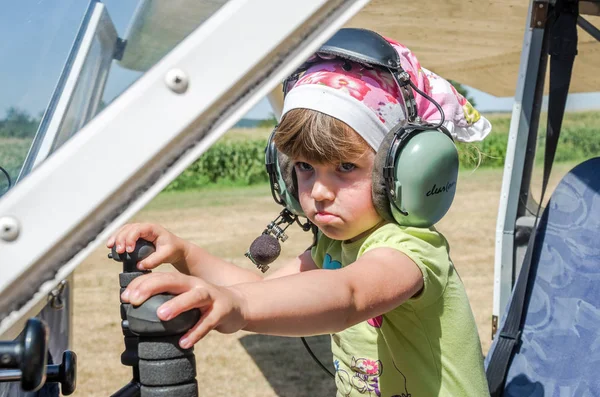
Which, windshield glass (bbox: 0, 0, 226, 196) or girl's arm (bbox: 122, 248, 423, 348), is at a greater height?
windshield glass (bbox: 0, 0, 226, 196)

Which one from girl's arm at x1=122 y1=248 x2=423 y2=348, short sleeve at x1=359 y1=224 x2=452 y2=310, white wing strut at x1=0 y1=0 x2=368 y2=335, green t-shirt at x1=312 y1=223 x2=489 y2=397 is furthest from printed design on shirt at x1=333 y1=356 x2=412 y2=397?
white wing strut at x1=0 y1=0 x2=368 y2=335

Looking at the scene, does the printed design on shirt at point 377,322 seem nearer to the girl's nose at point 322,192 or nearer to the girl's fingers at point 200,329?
the girl's nose at point 322,192

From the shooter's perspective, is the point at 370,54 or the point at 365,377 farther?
the point at 365,377

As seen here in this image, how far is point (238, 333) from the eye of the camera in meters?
5.64

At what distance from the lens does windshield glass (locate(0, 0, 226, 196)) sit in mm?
1228

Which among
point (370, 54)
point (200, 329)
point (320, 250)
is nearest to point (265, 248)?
point (320, 250)

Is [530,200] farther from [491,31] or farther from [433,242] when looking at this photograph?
[433,242]

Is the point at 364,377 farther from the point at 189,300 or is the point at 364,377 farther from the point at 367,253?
the point at 189,300

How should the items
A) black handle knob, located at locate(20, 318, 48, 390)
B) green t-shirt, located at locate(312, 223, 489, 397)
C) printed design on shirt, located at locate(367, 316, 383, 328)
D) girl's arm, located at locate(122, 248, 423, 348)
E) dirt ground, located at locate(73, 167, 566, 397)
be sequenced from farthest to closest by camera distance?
dirt ground, located at locate(73, 167, 566, 397)
printed design on shirt, located at locate(367, 316, 383, 328)
green t-shirt, located at locate(312, 223, 489, 397)
girl's arm, located at locate(122, 248, 423, 348)
black handle knob, located at locate(20, 318, 48, 390)

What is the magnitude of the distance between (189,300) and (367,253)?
2.22 ft

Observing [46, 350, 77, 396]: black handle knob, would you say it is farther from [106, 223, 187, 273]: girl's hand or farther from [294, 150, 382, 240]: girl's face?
[294, 150, 382, 240]: girl's face

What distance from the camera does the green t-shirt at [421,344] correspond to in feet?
5.27

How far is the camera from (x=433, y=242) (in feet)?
5.24

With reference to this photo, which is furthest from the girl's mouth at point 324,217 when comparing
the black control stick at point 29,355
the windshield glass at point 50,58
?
the black control stick at point 29,355
